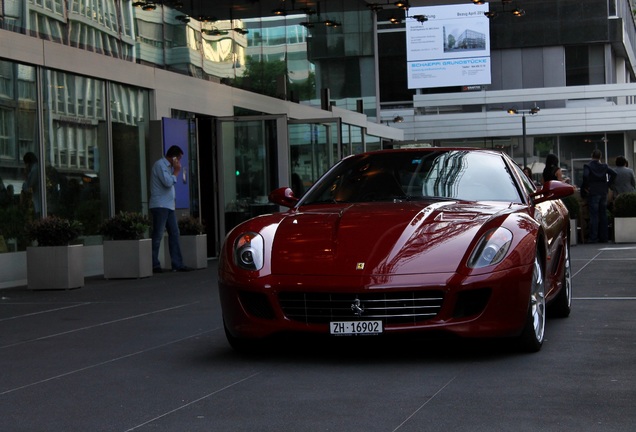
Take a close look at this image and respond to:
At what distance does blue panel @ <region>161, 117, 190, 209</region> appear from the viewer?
61.8ft

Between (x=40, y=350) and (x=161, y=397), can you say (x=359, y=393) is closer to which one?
(x=161, y=397)

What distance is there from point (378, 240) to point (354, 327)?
0.60 metres

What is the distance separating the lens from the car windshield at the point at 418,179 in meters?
7.82

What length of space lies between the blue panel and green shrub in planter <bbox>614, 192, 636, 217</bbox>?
877 centimetres

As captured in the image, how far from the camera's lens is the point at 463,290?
6.42 meters

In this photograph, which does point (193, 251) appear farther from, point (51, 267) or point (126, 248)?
point (51, 267)

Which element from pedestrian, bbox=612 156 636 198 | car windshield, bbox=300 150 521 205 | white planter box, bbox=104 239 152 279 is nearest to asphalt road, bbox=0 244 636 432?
car windshield, bbox=300 150 521 205

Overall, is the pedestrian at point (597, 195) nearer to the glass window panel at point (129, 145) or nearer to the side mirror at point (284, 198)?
Answer: the glass window panel at point (129, 145)

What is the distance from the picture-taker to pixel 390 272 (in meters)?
6.48

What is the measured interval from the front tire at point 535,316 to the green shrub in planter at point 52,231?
8.19m

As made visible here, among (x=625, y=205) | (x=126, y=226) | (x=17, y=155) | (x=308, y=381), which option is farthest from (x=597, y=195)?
(x=308, y=381)

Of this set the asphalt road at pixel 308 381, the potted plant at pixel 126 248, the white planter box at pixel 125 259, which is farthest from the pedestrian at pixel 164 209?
the asphalt road at pixel 308 381

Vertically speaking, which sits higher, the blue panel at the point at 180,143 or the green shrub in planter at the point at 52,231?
the blue panel at the point at 180,143

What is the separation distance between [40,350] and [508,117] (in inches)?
2380
